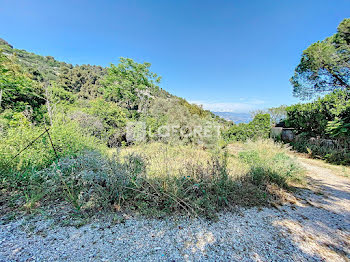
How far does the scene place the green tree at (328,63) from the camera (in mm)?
6941

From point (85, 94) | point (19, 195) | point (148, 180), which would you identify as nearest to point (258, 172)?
point (148, 180)

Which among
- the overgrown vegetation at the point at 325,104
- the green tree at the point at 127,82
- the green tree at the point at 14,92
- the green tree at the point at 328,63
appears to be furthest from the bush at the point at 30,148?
the green tree at the point at 328,63

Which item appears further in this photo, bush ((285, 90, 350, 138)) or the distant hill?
the distant hill

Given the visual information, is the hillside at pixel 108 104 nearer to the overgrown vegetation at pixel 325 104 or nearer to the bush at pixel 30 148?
the bush at pixel 30 148

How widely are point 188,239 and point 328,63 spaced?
1114cm

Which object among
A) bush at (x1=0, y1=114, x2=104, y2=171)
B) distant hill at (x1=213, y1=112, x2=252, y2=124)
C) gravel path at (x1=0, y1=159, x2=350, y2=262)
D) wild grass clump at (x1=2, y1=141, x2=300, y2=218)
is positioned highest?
distant hill at (x1=213, y1=112, x2=252, y2=124)

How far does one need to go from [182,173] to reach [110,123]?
563 centimetres

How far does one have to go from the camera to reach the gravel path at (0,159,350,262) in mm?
1317

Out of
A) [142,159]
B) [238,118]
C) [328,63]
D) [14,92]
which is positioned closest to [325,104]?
[328,63]

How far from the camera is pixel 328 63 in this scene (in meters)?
7.25

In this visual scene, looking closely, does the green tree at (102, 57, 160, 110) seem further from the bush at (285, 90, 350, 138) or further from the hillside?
the bush at (285, 90, 350, 138)

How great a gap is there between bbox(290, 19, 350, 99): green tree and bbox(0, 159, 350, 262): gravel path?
9284mm

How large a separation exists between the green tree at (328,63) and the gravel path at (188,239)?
9.28m

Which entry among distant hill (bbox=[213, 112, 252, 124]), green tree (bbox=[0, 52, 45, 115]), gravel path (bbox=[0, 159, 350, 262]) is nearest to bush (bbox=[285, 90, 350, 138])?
distant hill (bbox=[213, 112, 252, 124])
